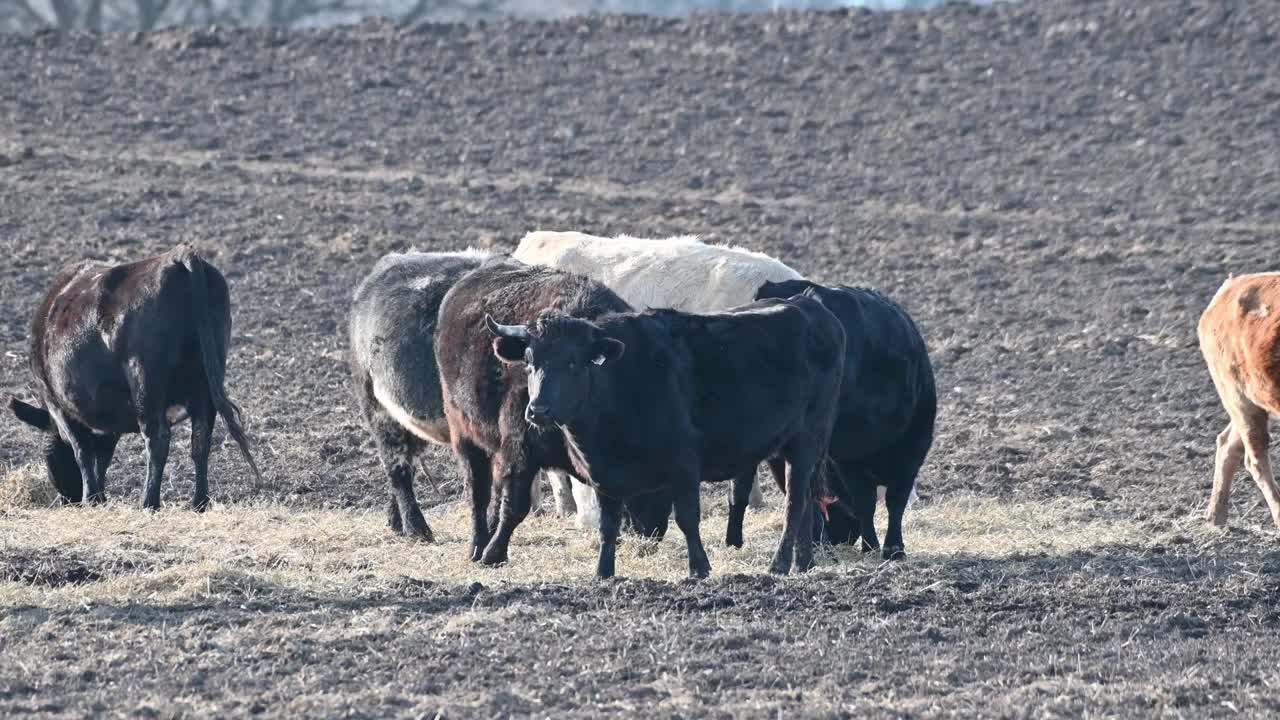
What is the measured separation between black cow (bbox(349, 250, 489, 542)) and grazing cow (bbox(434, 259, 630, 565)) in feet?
1.44

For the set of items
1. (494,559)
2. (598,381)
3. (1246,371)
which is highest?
(598,381)

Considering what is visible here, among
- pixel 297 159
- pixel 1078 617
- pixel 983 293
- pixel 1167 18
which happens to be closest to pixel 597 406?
pixel 1078 617

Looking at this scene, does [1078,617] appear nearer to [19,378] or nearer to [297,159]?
[19,378]

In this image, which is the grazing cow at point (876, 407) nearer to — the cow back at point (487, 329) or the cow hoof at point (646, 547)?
the cow hoof at point (646, 547)

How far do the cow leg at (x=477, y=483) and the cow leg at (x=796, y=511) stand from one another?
5.07ft

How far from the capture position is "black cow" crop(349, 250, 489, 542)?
1112 cm

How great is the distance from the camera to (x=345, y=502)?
495 inches

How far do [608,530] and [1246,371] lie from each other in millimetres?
3962

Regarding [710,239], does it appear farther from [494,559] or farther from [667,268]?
[494,559]

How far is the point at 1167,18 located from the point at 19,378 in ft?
50.8

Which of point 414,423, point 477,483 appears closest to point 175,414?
point 414,423

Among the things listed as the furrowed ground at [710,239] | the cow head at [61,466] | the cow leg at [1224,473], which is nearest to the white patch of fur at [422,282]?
the furrowed ground at [710,239]

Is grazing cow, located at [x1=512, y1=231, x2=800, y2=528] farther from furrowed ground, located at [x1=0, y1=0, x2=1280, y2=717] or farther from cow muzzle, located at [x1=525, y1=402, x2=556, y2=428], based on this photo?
cow muzzle, located at [x1=525, y1=402, x2=556, y2=428]

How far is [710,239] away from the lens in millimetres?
19312
